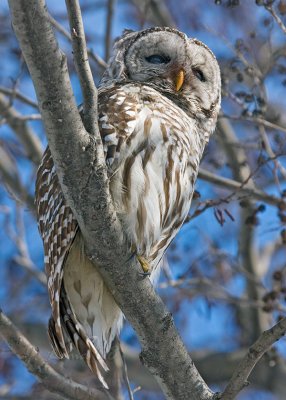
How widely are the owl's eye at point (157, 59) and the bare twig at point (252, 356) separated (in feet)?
7.94

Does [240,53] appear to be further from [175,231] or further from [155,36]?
[175,231]

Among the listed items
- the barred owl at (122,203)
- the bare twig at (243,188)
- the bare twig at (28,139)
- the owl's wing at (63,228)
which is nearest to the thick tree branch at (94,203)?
the barred owl at (122,203)

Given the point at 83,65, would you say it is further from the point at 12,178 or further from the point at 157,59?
the point at 12,178

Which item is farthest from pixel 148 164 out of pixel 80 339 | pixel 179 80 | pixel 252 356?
pixel 252 356

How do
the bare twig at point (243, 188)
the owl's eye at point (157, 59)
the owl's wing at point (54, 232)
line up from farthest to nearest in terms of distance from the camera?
the owl's eye at point (157, 59)
the bare twig at point (243, 188)
the owl's wing at point (54, 232)

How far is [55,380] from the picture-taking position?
3.45 metres

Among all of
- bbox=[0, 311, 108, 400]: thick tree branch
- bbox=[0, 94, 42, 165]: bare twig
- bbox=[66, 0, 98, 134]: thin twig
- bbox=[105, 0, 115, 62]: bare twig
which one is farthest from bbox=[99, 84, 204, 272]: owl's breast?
bbox=[0, 94, 42, 165]: bare twig

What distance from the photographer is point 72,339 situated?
13.2ft

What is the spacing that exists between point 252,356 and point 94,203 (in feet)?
2.91

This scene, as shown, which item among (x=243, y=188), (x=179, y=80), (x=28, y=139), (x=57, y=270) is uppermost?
(x=28, y=139)

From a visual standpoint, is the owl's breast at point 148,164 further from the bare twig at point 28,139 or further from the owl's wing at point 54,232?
the bare twig at point 28,139

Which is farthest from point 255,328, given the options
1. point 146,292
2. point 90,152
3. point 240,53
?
point 90,152

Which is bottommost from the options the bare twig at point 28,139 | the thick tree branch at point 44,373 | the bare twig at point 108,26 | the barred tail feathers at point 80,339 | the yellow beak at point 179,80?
the thick tree branch at point 44,373

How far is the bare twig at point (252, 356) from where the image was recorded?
2.90 m
